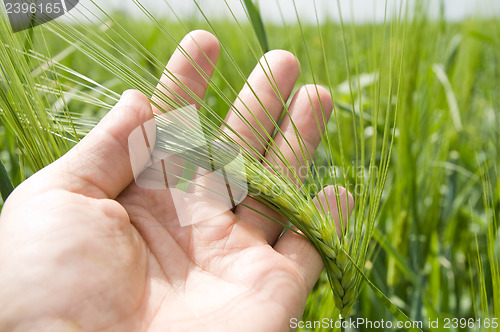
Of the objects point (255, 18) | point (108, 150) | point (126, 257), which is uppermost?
point (255, 18)

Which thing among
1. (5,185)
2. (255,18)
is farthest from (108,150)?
(255,18)

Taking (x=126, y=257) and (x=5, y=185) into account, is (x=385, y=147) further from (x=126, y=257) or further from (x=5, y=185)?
(x=5, y=185)

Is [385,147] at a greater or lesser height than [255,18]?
lesser

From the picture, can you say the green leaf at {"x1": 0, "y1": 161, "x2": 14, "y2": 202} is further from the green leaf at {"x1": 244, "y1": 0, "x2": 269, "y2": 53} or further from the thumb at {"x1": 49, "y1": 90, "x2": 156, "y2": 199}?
the green leaf at {"x1": 244, "y1": 0, "x2": 269, "y2": 53}

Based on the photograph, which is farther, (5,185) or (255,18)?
(255,18)

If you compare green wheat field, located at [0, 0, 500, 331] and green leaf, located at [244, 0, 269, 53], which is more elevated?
green leaf, located at [244, 0, 269, 53]

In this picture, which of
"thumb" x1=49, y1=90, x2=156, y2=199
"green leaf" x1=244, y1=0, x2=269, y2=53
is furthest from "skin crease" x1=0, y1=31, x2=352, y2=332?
"green leaf" x1=244, y1=0, x2=269, y2=53

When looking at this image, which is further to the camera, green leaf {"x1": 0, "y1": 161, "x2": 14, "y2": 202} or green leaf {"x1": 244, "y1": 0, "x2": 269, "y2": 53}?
green leaf {"x1": 244, "y1": 0, "x2": 269, "y2": 53}

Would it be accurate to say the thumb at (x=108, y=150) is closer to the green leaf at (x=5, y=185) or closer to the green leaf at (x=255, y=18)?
the green leaf at (x=5, y=185)
